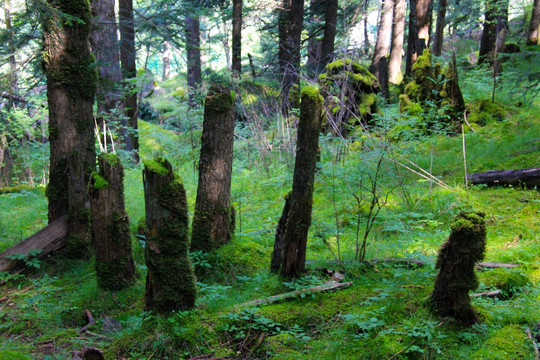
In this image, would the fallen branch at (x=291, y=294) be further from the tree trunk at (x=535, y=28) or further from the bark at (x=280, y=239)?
the tree trunk at (x=535, y=28)

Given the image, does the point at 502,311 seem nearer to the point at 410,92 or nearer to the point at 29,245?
the point at 29,245

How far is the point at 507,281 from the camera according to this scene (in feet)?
12.8

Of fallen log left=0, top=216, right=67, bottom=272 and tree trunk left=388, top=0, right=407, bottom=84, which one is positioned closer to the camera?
fallen log left=0, top=216, right=67, bottom=272

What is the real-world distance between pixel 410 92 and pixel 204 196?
8626 millimetres

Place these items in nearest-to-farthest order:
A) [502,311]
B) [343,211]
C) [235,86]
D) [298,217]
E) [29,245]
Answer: [502,311], [298,217], [29,245], [343,211], [235,86]

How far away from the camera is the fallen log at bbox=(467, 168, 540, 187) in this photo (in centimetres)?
661

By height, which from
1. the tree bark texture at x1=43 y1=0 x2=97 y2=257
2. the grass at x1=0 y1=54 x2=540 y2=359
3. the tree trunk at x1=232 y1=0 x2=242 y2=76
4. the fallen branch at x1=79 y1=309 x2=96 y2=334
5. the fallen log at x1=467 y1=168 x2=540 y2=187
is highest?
the tree trunk at x1=232 y1=0 x2=242 y2=76

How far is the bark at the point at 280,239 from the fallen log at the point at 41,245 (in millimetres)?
3233

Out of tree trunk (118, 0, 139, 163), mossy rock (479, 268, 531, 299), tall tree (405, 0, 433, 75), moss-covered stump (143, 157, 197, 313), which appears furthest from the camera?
tall tree (405, 0, 433, 75)

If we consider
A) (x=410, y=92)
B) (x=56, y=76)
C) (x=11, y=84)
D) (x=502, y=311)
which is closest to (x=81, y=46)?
(x=56, y=76)

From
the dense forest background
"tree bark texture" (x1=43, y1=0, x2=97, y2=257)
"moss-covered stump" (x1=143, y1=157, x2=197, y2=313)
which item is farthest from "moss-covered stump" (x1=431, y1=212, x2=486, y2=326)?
"tree bark texture" (x1=43, y1=0, x2=97, y2=257)

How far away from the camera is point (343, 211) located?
6.89 metres

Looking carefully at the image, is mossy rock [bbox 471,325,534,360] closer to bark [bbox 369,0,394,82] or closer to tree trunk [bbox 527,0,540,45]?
tree trunk [bbox 527,0,540,45]

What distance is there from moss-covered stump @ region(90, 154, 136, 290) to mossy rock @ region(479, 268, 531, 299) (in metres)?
3.95
